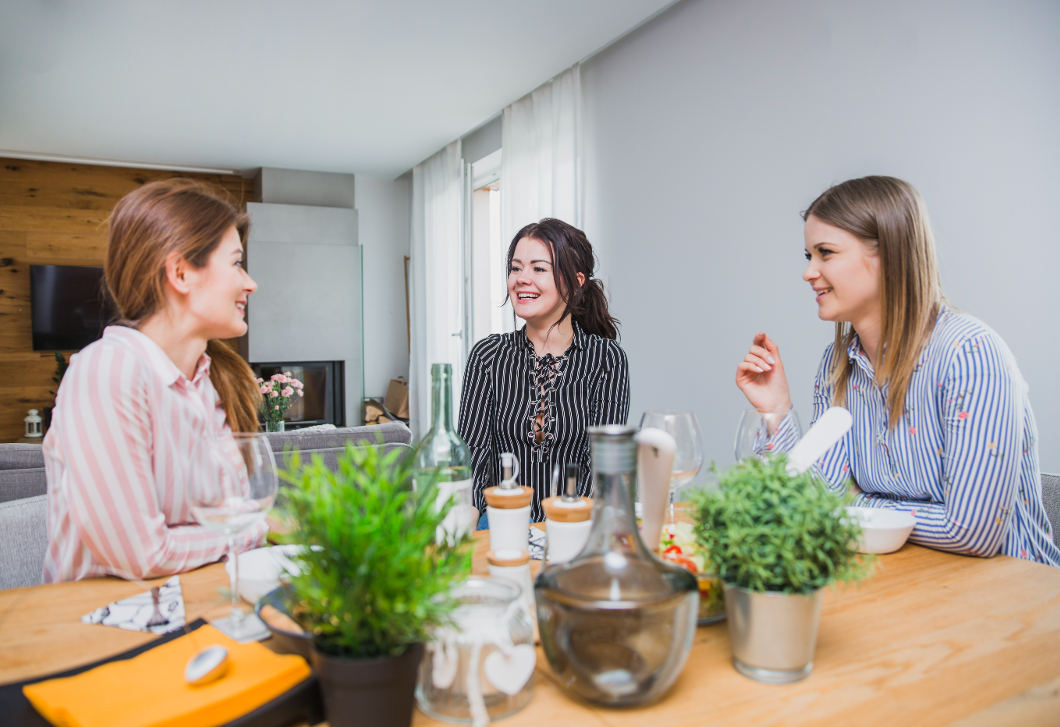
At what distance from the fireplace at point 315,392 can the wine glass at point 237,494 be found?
5677 millimetres

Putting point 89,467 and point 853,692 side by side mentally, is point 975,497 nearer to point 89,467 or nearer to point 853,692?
point 853,692

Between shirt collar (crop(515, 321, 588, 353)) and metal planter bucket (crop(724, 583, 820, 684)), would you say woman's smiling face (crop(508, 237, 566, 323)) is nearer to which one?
shirt collar (crop(515, 321, 588, 353))

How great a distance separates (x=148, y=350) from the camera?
115 centimetres

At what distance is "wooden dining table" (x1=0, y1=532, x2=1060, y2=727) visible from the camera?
61 centimetres

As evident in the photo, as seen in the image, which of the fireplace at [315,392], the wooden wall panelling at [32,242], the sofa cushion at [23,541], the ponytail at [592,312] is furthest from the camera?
the fireplace at [315,392]

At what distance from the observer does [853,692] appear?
0.65 metres

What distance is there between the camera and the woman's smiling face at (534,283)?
2.01 m

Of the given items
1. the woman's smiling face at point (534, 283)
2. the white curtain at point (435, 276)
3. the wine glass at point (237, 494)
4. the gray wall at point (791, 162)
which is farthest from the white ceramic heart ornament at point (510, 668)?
the white curtain at point (435, 276)

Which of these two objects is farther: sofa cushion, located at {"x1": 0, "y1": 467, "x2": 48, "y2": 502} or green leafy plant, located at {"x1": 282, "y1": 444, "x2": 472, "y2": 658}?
sofa cushion, located at {"x1": 0, "y1": 467, "x2": 48, "y2": 502}

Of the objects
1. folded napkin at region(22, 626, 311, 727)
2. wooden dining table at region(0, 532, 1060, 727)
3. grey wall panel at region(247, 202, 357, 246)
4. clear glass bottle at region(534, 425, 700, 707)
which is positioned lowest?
wooden dining table at region(0, 532, 1060, 727)

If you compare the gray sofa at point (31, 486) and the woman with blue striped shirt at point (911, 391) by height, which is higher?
the woman with blue striped shirt at point (911, 391)

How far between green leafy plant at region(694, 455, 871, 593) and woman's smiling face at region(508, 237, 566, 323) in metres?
1.36

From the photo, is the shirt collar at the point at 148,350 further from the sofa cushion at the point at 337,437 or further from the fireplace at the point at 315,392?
the fireplace at the point at 315,392

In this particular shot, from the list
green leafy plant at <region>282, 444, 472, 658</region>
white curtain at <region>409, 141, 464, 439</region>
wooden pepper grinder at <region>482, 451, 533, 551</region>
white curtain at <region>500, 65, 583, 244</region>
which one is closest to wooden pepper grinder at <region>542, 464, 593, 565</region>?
wooden pepper grinder at <region>482, 451, 533, 551</region>
